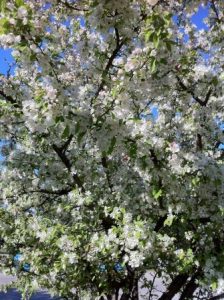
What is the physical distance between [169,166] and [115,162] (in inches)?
99.1

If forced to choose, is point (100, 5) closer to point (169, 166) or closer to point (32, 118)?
point (32, 118)

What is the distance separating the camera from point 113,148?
566 cm

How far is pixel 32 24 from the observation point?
4.71m

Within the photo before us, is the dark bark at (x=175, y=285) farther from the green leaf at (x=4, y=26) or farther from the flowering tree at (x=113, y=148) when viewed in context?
the green leaf at (x=4, y=26)

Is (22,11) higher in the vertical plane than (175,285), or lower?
higher

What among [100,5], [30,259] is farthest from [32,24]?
[30,259]

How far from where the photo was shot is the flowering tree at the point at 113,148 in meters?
5.12

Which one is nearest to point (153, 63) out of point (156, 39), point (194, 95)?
point (156, 39)

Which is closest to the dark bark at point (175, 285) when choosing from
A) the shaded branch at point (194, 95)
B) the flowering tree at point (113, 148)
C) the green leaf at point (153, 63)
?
the flowering tree at point (113, 148)

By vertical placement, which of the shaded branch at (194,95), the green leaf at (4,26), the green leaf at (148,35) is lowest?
the green leaf at (148,35)

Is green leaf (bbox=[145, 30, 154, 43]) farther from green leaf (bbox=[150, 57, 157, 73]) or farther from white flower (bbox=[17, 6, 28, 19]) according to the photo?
white flower (bbox=[17, 6, 28, 19])

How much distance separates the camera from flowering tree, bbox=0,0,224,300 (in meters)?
5.12

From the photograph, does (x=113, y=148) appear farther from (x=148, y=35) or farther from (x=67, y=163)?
(x=67, y=163)

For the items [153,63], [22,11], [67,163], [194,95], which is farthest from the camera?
[67,163]
